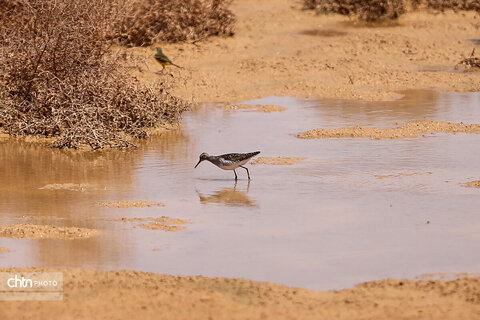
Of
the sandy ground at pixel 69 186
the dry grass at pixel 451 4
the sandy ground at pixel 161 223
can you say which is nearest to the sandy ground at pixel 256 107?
the sandy ground at pixel 69 186

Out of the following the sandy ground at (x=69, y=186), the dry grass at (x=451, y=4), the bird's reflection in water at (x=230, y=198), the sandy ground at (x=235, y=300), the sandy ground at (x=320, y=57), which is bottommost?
the sandy ground at (x=69, y=186)

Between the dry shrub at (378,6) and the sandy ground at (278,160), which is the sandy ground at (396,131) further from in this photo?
the dry shrub at (378,6)

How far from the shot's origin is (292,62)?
66.8ft

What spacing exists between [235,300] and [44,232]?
2.61m

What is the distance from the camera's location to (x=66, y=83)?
1384 centimetres

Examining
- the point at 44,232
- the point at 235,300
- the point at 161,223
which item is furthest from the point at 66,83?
the point at 235,300

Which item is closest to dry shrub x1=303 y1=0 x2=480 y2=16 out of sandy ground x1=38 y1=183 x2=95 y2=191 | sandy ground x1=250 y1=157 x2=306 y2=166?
A: sandy ground x1=250 y1=157 x2=306 y2=166

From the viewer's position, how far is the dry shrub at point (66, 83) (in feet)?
44.9

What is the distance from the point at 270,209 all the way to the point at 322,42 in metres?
13.3

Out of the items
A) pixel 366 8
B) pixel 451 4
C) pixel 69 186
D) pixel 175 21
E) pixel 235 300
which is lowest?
pixel 69 186

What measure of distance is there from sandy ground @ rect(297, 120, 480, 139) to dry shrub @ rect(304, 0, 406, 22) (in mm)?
10879

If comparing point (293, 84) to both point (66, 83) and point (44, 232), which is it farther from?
point (44, 232)

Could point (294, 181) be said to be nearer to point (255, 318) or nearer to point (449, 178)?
point (449, 178)
